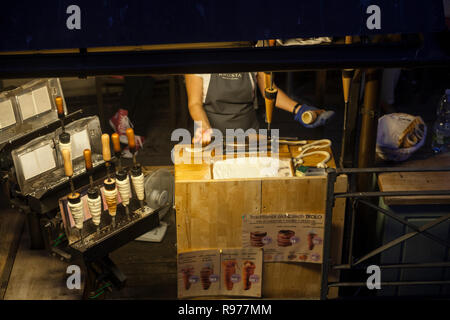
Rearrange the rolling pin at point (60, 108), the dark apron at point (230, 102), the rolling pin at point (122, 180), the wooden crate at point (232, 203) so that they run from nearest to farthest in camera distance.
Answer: the wooden crate at point (232, 203) < the rolling pin at point (122, 180) < the rolling pin at point (60, 108) < the dark apron at point (230, 102)

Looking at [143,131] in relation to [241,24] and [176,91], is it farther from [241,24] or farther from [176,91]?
[241,24]

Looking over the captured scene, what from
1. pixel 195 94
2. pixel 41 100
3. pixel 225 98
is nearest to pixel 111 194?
pixel 41 100

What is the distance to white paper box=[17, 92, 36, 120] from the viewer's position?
15.2 feet

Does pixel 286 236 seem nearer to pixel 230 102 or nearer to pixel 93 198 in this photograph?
pixel 93 198

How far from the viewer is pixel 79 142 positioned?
4.60 meters

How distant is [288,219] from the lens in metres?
3.79

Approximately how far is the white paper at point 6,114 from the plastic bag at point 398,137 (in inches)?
110

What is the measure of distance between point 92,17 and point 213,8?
1.56 feet

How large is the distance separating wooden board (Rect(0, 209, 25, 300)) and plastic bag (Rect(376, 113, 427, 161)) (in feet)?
9.62

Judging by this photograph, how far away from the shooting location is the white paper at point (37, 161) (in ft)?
13.9

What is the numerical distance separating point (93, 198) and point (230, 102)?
72.0 inches

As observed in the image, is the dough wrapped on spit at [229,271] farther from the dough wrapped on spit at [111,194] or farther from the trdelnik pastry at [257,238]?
the dough wrapped on spit at [111,194]

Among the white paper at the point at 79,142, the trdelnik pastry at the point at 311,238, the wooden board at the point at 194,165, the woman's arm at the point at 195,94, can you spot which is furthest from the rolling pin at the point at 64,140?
the trdelnik pastry at the point at 311,238

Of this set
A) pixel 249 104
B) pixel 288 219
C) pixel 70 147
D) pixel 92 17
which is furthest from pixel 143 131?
pixel 92 17
